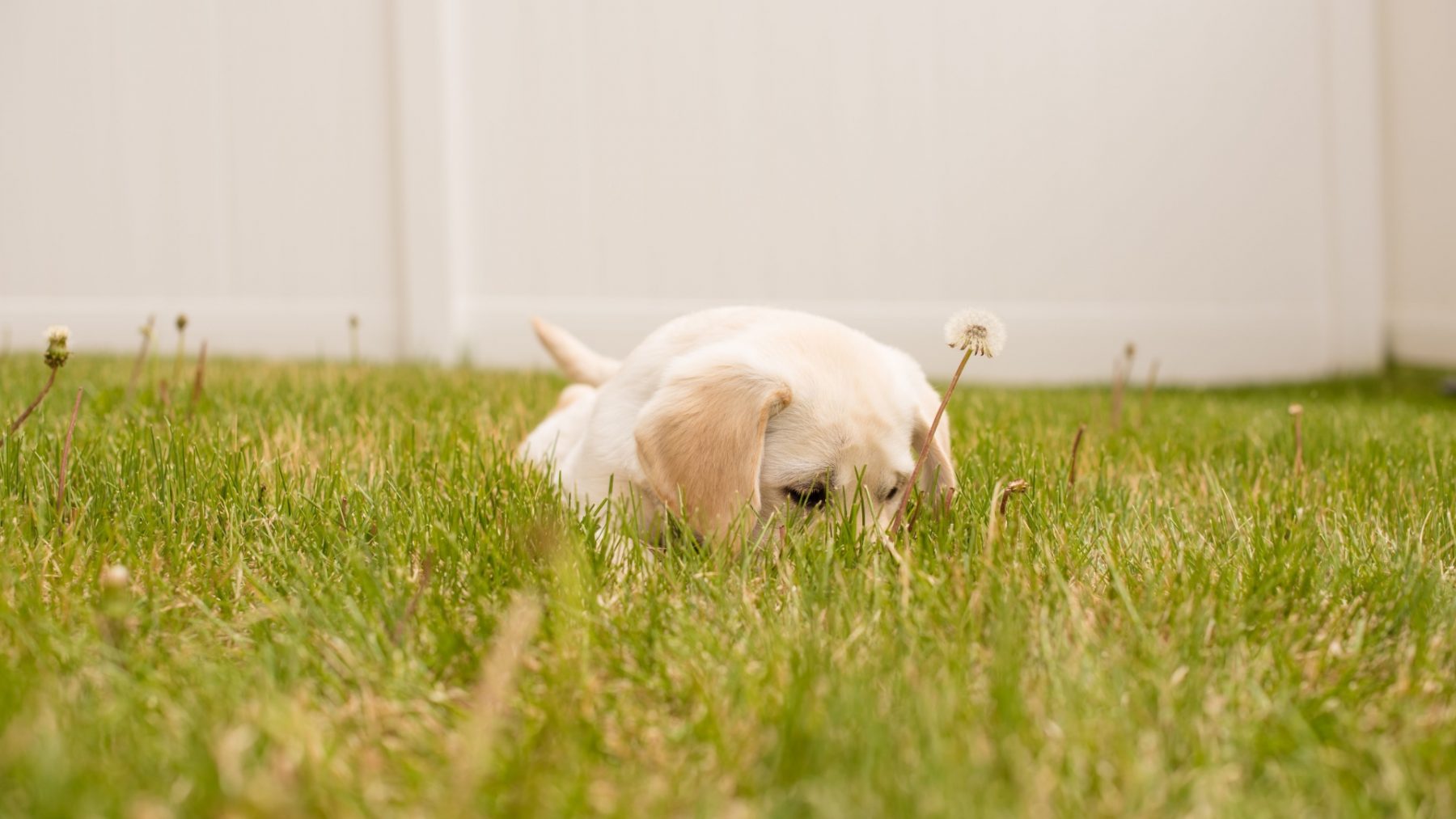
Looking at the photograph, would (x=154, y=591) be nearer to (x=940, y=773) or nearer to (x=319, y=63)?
(x=940, y=773)

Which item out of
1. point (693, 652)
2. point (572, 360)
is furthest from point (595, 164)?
point (693, 652)

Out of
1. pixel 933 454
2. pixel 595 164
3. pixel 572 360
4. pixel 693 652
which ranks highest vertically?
pixel 595 164

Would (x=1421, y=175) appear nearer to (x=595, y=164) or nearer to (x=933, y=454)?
(x=595, y=164)

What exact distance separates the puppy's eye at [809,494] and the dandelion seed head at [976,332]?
36 cm

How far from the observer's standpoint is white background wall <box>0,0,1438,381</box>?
6.62 m

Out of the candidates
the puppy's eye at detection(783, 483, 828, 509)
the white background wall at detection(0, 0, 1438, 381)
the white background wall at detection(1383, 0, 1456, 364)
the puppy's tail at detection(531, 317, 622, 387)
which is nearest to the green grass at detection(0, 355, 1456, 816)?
the puppy's eye at detection(783, 483, 828, 509)

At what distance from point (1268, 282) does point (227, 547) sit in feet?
22.8

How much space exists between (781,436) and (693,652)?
0.75m

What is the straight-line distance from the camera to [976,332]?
183cm

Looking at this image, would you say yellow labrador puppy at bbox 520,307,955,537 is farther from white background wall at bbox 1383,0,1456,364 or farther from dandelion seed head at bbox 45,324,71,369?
white background wall at bbox 1383,0,1456,364

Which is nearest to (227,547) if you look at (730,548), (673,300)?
(730,548)

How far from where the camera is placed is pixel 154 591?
1463 mm

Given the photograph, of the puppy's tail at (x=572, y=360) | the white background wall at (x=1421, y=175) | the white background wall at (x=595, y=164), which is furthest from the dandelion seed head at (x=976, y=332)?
the white background wall at (x=1421, y=175)

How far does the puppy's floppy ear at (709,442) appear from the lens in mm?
1819
